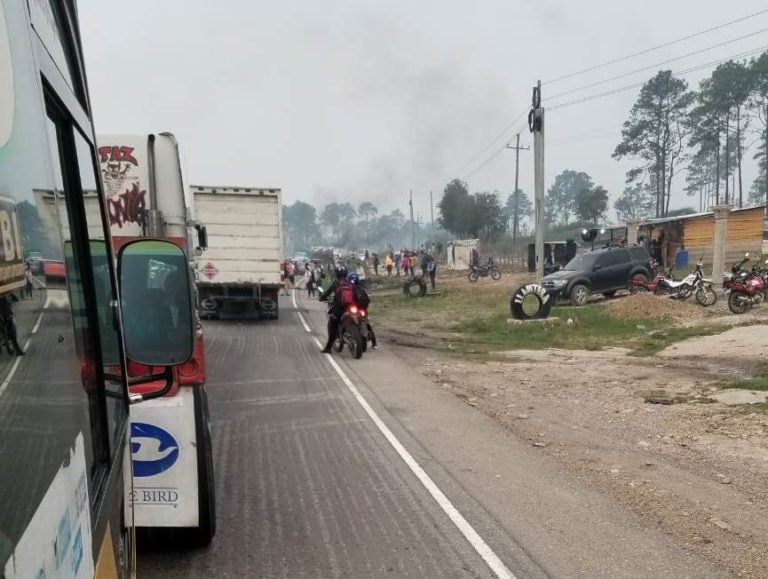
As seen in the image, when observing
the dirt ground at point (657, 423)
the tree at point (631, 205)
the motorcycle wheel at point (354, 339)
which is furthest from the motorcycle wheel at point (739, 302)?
the tree at point (631, 205)

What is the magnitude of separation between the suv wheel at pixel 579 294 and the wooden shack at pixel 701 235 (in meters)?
11.1

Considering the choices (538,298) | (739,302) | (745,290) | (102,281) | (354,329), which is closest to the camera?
(102,281)

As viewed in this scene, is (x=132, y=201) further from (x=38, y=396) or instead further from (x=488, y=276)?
(x=488, y=276)

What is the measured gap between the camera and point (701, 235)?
94.9 feet

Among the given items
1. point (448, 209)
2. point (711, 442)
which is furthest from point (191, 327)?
point (448, 209)

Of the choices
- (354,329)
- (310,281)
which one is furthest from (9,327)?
(310,281)

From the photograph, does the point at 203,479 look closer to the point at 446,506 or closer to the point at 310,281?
the point at 446,506

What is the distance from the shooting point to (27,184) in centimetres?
123

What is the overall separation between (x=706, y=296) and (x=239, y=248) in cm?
1273

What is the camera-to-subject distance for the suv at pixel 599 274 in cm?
1894

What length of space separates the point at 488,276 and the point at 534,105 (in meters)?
16.4

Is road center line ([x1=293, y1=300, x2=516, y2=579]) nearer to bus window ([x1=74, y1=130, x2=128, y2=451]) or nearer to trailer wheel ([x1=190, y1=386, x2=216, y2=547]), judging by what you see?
trailer wheel ([x1=190, y1=386, x2=216, y2=547])

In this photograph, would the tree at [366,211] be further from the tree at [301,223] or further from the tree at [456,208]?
the tree at [456,208]

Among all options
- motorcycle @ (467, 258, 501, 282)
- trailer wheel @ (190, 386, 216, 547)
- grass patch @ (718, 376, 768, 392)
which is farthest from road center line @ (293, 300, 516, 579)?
motorcycle @ (467, 258, 501, 282)
